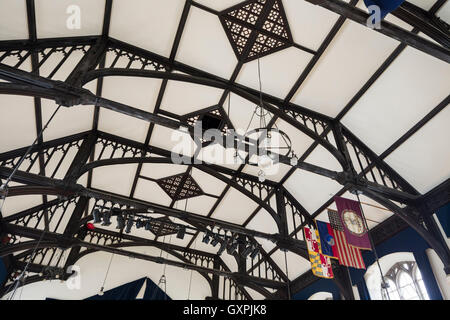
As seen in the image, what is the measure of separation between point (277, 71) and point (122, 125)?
4.58m

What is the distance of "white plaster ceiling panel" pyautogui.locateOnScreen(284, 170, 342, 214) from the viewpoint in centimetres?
811

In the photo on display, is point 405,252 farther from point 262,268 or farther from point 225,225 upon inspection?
point 262,268

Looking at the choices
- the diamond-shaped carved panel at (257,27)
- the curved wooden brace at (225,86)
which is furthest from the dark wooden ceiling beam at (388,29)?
the curved wooden brace at (225,86)

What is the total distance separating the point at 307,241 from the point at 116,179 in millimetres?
6574

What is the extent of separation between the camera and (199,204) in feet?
34.3

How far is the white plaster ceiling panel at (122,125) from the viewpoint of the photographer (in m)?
7.75

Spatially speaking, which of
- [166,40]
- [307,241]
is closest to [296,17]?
[166,40]

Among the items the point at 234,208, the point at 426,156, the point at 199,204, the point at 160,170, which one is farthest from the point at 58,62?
the point at 426,156

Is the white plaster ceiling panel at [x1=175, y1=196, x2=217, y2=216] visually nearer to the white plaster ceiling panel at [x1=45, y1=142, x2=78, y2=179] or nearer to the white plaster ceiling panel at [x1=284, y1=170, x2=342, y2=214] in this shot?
the white plaster ceiling panel at [x1=284, y1=170, x2=342, y2=214]

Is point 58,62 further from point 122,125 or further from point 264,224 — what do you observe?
point 264,224

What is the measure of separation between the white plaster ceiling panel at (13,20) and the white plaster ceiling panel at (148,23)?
1558 mm

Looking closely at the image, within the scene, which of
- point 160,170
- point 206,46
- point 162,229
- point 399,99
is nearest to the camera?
point 399,99
